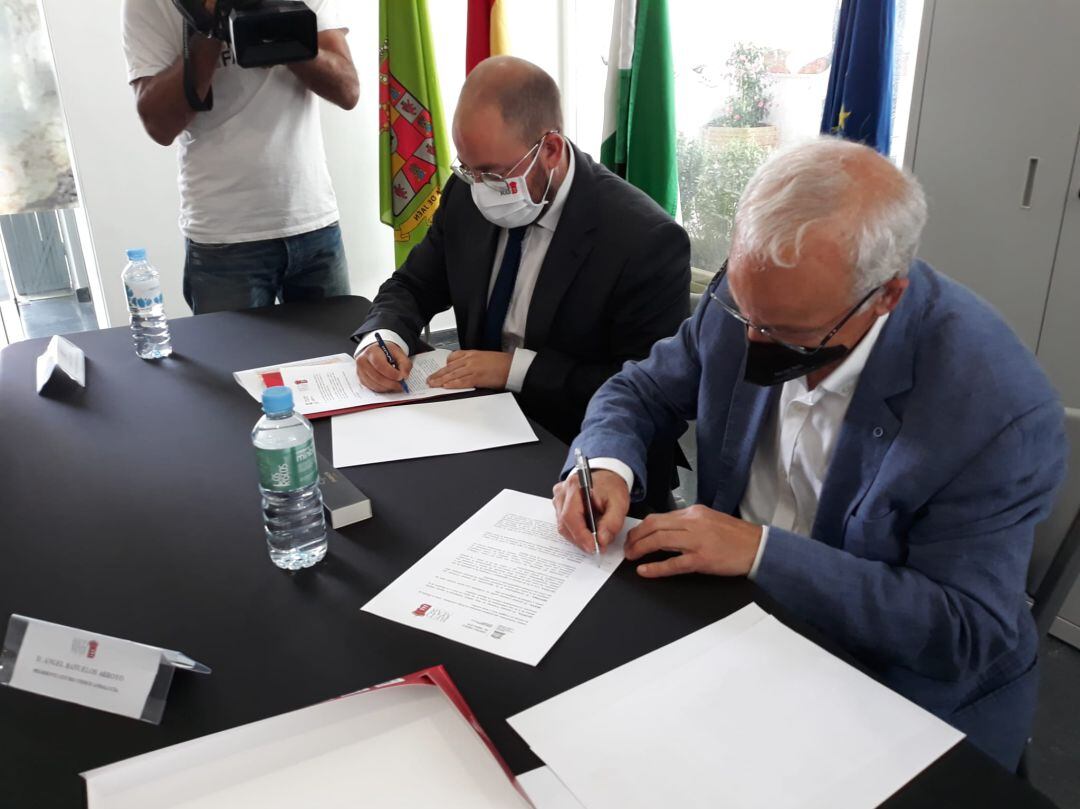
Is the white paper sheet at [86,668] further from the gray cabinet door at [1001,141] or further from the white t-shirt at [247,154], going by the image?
the gray cabinet door at [1001,141]

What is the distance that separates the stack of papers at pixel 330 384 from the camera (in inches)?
60.2

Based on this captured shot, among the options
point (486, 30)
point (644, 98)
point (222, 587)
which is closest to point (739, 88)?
point (644, 98)

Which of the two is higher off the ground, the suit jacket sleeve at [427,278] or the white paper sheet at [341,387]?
the suit jacket sleeve at [427,278]

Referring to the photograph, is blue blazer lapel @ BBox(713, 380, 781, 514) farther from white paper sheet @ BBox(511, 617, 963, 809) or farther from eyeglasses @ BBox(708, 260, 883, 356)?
white paper sheet @ BBox(511, 617, 963, 809)

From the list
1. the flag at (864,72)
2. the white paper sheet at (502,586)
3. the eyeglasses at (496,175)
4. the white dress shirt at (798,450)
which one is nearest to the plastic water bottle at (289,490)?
the white paper sheet at (502,586)

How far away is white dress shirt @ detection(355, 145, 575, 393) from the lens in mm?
1829

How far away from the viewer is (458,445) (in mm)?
1362

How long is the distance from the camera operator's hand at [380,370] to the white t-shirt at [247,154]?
2.75ft

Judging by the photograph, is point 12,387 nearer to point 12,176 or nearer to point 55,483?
point 55,483

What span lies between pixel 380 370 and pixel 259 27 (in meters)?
0.93

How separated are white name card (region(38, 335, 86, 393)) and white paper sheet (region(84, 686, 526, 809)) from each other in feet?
3.60

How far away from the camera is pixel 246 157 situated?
2240 mm

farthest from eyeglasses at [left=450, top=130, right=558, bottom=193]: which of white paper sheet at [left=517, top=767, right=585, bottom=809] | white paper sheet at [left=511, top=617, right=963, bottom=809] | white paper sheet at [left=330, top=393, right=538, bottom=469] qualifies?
white paper sheet at [left=517, top=767, right=585, bottom=809]

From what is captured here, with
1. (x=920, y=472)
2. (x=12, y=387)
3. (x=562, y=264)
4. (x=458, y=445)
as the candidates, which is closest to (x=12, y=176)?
(x=12, y=387)
